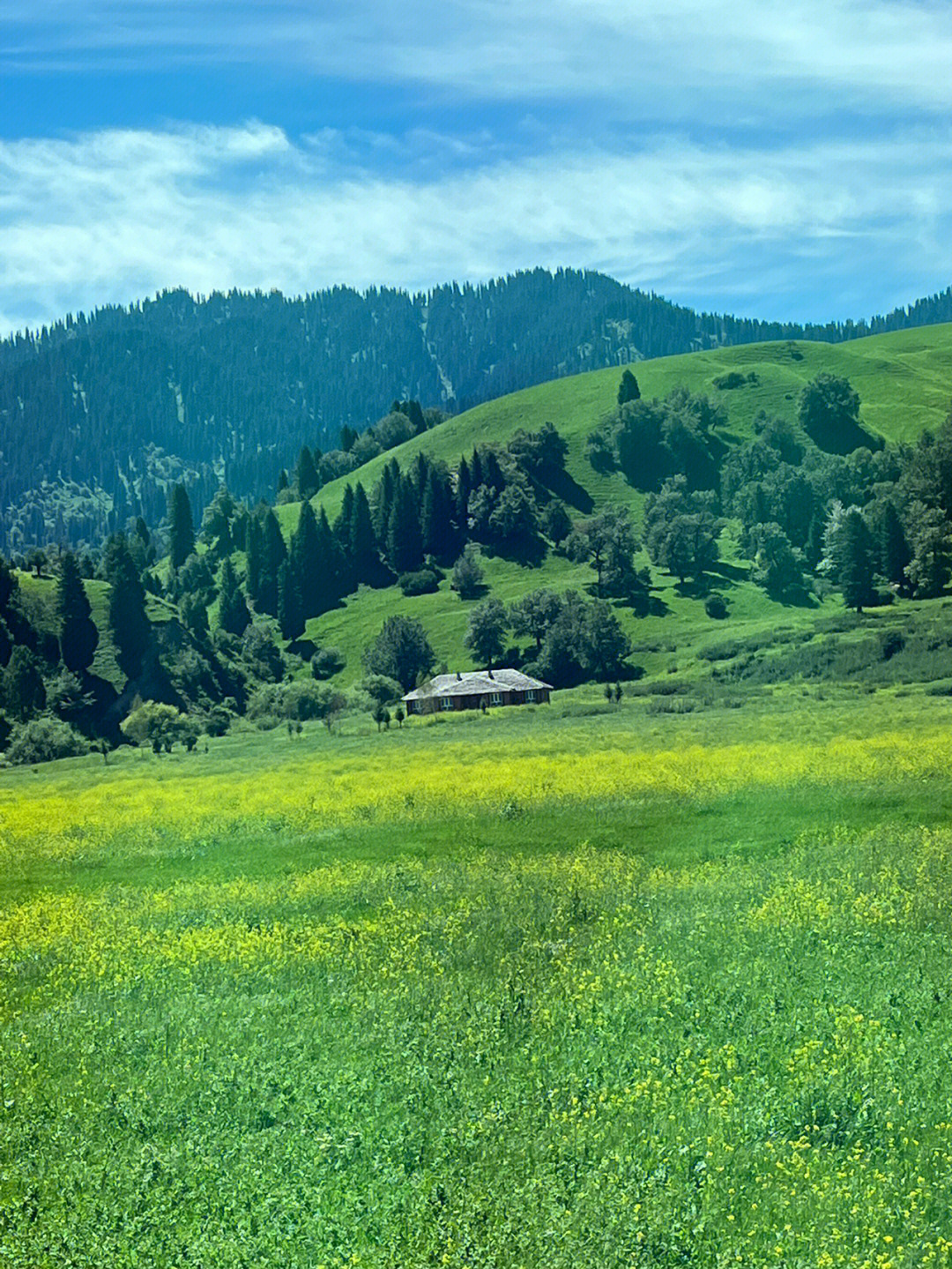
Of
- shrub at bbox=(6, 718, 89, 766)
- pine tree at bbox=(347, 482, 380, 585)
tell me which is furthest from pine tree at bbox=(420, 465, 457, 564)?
shrub at bbox=(6, 718, 89, 766)

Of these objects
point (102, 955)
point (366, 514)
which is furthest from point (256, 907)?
point (366, 514)

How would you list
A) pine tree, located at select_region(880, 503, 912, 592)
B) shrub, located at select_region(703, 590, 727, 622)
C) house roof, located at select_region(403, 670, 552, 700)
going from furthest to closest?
shrub, located at select_region(703, 590, 727, 622), house roof, located at select_region(403, 670, 552, 700), pine tree, located at select_region(880, 503, 912, 592)

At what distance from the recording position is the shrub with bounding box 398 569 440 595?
17438 centimetres

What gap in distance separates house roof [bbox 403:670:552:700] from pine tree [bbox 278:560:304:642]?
57.4 metres

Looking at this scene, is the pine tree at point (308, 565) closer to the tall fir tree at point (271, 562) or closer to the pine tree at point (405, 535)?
the tall fir tree at point (271, 562)

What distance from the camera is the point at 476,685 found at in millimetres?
114812

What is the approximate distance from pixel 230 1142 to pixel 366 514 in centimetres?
18253

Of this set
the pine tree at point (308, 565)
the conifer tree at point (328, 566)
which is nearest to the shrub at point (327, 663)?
the pine tree at point (308, 565)

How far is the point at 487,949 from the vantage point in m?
15.3

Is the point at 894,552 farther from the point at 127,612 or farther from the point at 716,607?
the point at 127,612

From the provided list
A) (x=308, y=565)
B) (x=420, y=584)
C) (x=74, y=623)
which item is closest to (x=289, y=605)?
(x=308, y=565)

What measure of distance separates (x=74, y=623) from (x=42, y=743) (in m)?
49.7

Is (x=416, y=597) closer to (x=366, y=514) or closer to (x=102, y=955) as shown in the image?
(x=366, y=514)

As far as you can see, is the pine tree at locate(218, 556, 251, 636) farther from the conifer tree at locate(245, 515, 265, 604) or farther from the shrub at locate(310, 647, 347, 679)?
the shrub at locate(310, 647, 347, 679)
